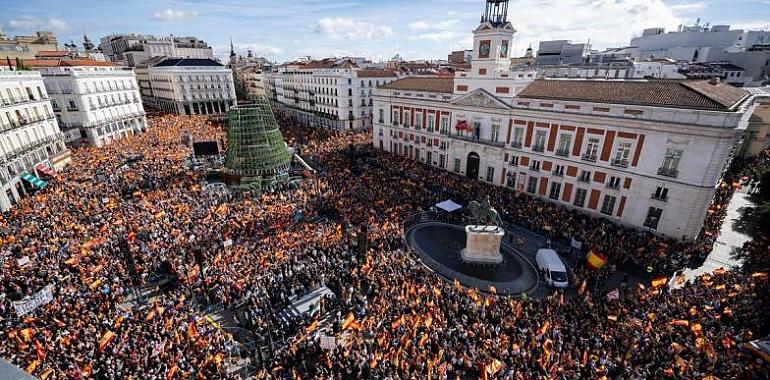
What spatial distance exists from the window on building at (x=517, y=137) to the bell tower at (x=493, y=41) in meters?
6.89

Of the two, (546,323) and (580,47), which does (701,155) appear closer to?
(546,323)

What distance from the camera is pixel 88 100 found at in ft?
182

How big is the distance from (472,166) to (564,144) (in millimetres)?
10910

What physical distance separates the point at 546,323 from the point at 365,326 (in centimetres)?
895

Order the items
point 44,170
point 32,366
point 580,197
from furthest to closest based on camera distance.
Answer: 1. point 44,170
2. point 580,197
3. point 32,366

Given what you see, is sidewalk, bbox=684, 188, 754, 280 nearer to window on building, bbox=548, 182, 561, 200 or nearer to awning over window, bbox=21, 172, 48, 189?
window on building, bbox=548, 182, 561, 200

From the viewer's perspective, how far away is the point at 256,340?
1805 centimetres

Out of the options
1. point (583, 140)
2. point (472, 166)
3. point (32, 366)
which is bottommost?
point (472, 166)

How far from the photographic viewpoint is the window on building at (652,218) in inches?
1126

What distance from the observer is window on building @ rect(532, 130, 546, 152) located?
34.6 m

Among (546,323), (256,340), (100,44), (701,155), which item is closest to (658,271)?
(701,155)

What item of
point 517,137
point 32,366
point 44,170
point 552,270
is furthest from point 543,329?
point 44,170

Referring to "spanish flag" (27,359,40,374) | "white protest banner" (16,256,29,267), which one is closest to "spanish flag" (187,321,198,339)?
"spanish flag" (27,359,40,374)

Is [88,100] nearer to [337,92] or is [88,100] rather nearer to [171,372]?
[337,92]
